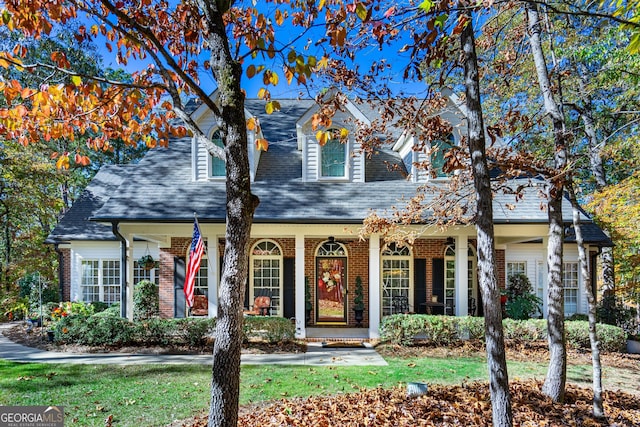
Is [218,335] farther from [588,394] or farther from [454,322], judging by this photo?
[454,322]

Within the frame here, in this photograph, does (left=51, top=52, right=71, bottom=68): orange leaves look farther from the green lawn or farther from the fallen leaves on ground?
the fallen leaves on ground

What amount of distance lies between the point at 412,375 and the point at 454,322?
3.35 meters

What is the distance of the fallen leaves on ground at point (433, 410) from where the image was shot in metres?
5.07

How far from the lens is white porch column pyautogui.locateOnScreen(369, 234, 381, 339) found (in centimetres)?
1125

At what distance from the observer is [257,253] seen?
542 inches

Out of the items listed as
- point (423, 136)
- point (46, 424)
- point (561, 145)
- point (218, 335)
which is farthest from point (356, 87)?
point (46, 424)

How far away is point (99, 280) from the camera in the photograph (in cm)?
1588

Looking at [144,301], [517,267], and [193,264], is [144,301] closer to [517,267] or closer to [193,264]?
[193,264]

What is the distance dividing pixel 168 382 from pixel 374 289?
5.93 meters

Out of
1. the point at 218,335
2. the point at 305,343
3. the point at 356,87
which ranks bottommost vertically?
the point at 305,343

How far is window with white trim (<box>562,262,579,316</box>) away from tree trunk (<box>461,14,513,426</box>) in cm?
1252

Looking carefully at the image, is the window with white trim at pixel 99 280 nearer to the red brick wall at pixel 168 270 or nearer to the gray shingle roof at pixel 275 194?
the gray shingle roof at pixel 275 194

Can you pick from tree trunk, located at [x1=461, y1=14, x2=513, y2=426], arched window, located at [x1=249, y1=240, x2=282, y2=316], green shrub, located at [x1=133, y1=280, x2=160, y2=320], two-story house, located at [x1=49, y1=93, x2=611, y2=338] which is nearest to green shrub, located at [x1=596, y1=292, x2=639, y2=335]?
two-story house, located at [x1=49, y1=93, x2=611, y2=338]

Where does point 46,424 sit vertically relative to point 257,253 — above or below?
below
